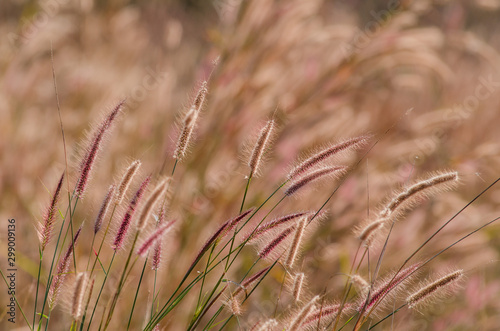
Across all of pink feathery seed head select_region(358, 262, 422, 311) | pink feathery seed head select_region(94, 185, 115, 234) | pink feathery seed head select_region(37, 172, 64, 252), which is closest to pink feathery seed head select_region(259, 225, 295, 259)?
pink feathery seed head select_region(358, 262, 422, 311)

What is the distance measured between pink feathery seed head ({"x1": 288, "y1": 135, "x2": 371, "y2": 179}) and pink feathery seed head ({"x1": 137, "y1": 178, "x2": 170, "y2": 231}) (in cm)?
35

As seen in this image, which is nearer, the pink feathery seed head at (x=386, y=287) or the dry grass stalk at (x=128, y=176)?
the dry grass stalk at (x=128, y=176)

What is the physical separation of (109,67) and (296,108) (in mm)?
1701

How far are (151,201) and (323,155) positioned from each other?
1.41 ft

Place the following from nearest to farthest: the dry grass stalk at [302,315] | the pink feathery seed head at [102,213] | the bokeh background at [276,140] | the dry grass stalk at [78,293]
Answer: the dry grass stalk at [78,293] → the dry grass stalk at [302,315] → the pink feathery seed head at [102,213] → the bokeh background at [276,140]

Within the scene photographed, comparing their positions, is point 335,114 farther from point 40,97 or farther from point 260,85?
point 40,97

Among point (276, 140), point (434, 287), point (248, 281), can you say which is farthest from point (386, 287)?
point (276, 140)

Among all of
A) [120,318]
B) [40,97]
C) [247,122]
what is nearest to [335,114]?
[247,122]

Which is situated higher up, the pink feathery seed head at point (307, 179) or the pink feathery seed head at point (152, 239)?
the pink feathery seed head at point (152, 239)

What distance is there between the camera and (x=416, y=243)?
7.52ft

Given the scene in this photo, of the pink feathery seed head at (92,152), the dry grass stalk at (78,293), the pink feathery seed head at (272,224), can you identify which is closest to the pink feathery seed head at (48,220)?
the pink feathery seed head at (92,152)

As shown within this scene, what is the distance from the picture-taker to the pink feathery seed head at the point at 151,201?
0.87m

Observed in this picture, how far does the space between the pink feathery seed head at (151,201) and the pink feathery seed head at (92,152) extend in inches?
9.5

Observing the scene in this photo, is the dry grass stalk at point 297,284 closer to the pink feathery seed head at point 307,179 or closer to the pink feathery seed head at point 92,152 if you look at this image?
the pink feathery seed head at point 307,179
